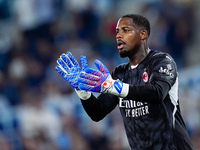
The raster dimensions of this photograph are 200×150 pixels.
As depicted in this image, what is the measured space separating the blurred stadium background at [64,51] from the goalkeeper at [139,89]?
338 cm

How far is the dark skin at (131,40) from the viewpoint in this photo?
462 centimetres

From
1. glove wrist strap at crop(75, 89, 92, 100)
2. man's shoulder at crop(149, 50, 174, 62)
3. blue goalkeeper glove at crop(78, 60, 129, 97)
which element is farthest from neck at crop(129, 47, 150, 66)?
blue goalkeeper glove at crop(78, 60, 129, 97)

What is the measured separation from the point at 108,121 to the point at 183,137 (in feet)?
14.1

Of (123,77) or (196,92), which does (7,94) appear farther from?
(123,77)

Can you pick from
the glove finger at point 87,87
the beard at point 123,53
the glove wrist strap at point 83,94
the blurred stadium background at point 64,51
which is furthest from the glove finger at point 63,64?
the blurred stadium background at point 64,51

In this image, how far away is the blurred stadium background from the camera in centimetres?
854

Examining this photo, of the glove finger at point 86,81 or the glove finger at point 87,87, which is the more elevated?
the glove finger at point 86,81

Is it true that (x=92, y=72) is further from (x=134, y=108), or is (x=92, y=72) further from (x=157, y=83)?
(x=134, y=108)

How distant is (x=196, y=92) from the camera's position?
336 inches

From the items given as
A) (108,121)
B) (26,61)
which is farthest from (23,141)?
(26,61)

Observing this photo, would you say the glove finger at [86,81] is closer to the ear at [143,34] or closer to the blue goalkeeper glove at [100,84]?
the blue goalkeeper glove at [100,84]

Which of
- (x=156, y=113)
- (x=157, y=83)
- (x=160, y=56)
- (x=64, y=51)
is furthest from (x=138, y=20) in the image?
(x=64, y=51)

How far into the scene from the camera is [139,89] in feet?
13.2

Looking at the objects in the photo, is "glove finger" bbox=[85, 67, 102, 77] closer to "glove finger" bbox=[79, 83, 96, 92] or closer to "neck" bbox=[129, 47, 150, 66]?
"glove finger" bbox=[79, 83, 96, 92]
